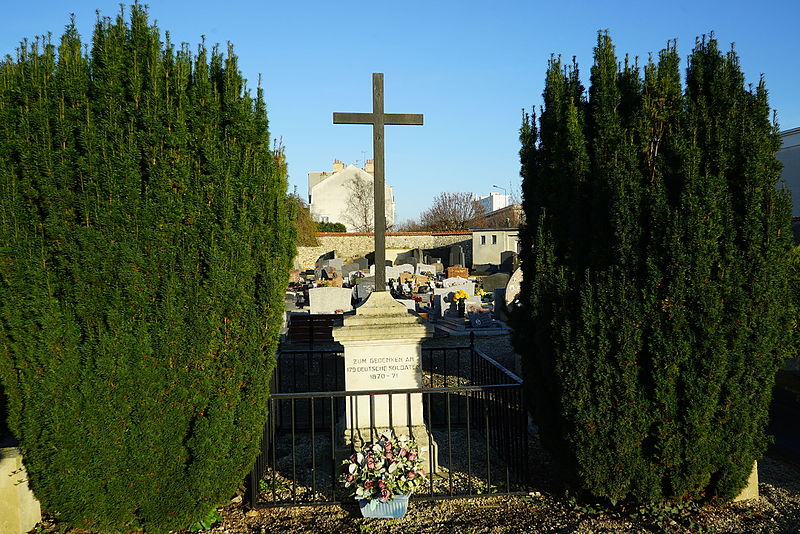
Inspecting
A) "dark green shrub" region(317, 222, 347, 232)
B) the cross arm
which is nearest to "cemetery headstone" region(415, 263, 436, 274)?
"dark green shrub" region(317, 222, 347, 232)

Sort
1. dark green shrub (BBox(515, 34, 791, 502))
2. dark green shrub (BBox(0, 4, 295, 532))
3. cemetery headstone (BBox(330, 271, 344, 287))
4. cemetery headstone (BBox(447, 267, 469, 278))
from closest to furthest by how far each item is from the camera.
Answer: dark green shrub (BBox(0, 4, 295, 532)), dark green shrub (BBox(515, 34, 791, 502)), cemetery headstone (BBox(330, 271, 344, 287)), cemetery headstone (BBox(447, 267, 469, 278))

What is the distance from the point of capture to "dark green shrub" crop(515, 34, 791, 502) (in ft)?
12.2

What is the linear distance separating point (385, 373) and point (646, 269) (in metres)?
2.47

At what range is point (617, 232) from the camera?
383cm

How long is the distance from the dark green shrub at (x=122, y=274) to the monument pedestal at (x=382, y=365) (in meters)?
1.47

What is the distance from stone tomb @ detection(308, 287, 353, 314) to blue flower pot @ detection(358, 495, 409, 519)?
10.4m

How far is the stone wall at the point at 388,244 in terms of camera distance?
1357 inches

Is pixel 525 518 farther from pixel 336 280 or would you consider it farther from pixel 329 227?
pixel 329 227

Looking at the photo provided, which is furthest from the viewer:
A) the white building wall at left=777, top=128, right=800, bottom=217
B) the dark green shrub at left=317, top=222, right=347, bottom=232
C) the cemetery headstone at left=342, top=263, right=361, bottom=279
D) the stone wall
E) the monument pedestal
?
the dark green shrub at left=317, top=222, right=347, bottom=232

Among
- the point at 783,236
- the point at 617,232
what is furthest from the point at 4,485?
the point at 783,236

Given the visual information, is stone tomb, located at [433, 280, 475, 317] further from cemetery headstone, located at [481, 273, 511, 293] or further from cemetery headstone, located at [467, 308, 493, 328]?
cemetery headstone, located at [481, 273, 511, 293]

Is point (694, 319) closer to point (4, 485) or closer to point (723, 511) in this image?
point (723, 511)

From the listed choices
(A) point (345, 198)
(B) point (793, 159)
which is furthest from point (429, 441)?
(A) point (345, 198)

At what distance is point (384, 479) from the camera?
4.11 metres
